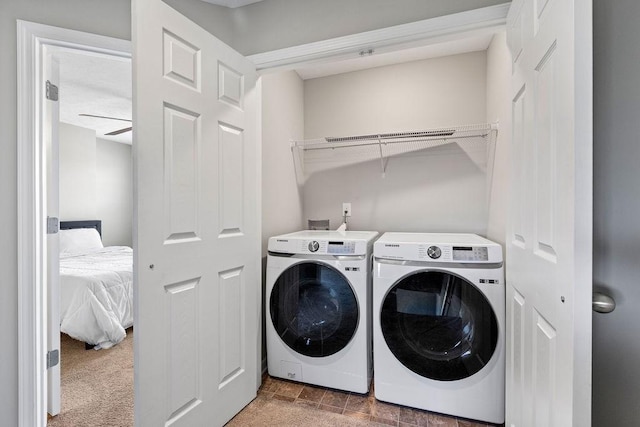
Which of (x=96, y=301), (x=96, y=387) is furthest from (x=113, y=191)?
(x=96, y=387)

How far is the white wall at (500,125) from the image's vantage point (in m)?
1.71

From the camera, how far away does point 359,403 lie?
5.54 ft

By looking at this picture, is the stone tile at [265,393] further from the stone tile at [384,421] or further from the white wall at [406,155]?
the white wall at [406,155]

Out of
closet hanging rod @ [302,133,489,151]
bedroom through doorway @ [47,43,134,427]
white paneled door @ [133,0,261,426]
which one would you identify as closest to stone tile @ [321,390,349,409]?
white paneled door @ [133,0,261,426]

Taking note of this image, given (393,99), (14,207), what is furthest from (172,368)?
(393,99)

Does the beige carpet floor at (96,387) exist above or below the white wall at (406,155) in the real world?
below

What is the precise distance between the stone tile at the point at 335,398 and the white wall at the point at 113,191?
15.7ft

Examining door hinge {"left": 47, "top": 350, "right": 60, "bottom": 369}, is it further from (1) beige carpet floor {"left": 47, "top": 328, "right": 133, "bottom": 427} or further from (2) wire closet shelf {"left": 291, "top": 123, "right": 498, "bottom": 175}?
(2) wire closet shelf {"left": 291, "top": 123, "right": 498, "bottom": 175}

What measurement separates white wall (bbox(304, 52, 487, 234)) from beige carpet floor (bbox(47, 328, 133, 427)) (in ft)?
5.94

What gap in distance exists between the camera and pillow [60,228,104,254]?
378cm

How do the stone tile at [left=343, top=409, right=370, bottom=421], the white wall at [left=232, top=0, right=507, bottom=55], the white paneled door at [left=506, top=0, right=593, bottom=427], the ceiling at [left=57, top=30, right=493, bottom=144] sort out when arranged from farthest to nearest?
the ceiling at [left=57, top=30, right=493, bottom=144]
the stone tile at [left=343, top=409, right=370, bottom=421]
the white wall at [left=232, top=0, right=507, bottom=55]
the white paneled door at [left=506, top=0, right=593, bottom=427]

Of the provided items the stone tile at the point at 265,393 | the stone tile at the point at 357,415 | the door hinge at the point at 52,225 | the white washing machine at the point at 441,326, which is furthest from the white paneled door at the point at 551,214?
the door hinge at the point at 52,225

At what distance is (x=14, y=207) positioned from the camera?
132cm

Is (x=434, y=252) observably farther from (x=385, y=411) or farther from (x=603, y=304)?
(x=385, y=411)
